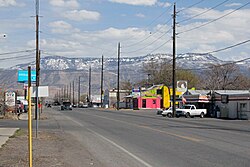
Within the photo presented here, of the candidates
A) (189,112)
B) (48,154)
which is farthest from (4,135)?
(189,112)

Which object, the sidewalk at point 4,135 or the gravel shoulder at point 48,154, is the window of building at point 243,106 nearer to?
the sidewalk at point 4,135

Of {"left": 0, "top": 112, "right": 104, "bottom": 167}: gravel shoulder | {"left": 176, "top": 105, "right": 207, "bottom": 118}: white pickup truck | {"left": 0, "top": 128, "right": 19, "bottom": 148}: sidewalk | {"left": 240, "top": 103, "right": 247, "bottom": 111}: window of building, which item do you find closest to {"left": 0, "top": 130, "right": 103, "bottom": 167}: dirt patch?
{"left": 0, "top": 112, "right": 104, "bottom": 167}: gravel shoulder

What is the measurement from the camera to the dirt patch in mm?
13852

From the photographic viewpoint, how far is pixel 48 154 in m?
16.4

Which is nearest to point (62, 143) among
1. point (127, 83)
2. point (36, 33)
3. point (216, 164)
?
point (216, 164)

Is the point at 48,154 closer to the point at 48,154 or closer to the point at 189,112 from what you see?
the point at 48,154

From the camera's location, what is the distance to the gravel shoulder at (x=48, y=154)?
13877 millimetres

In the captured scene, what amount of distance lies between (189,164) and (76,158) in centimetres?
392

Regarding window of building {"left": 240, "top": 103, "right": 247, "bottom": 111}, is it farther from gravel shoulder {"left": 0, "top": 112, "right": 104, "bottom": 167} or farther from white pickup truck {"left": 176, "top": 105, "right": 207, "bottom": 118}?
gravel shoulder {"left": 0, "top": 112, "right": 104, "bottom": 167}

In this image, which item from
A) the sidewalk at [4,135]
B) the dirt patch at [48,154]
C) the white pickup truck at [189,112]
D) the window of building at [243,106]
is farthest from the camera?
the white pickup truck at [189,112]

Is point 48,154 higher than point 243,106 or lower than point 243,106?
lower

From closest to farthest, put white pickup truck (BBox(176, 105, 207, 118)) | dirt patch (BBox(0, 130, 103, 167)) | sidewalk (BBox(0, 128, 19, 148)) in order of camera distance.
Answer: dirt patch (BBox(0, 130, 103, 167)) → sidewalk (BBox(0, 128, 19, 148)) → white pickup truck (BBox(176, 105, 207, 118))

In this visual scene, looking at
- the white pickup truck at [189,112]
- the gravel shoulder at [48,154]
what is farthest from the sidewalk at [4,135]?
the white pickup truck at [189,112]

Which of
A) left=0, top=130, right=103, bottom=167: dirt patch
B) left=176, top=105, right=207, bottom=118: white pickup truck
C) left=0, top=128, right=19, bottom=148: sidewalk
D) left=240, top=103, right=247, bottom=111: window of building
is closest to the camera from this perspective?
left=0, top=130, right=103, bottom=167: dirt patch
